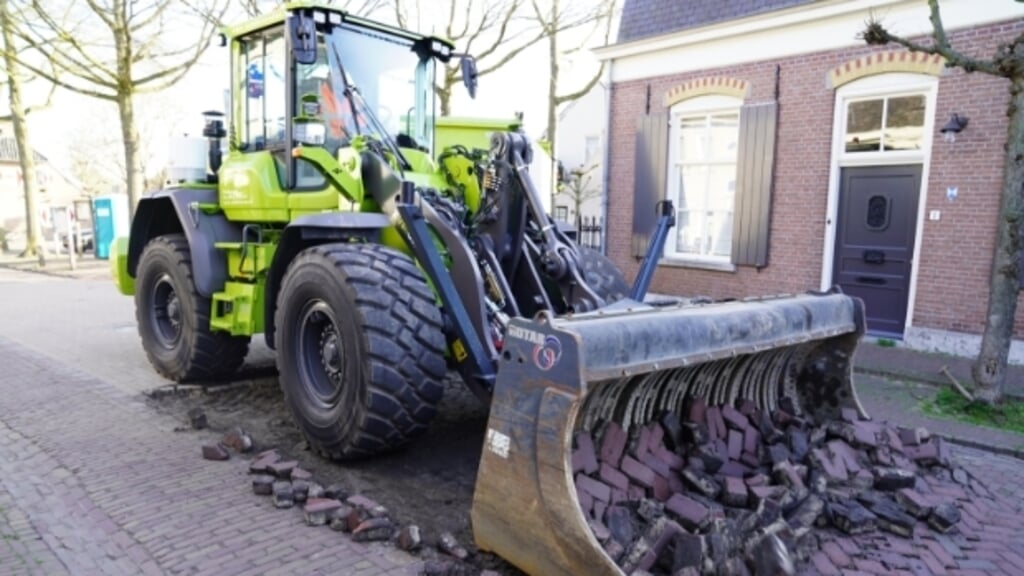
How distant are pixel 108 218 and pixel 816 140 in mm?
19276

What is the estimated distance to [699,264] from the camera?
33.0 feet

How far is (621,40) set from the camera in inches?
421

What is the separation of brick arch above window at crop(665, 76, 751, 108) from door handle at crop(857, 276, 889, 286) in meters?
2.87

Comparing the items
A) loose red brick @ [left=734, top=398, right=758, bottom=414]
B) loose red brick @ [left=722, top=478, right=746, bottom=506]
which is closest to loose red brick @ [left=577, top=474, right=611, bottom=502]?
loose red brick @ [left=722, top=478, right=746, bottom=506]

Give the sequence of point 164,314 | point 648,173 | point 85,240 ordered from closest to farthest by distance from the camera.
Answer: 1. point 164,314
2. point 648,173
3. point 85,240

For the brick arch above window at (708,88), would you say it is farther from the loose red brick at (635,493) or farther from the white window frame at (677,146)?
the loose red brick at (635,493)

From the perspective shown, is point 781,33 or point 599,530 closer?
point 599,530

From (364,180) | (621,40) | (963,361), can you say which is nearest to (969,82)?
(963,361)

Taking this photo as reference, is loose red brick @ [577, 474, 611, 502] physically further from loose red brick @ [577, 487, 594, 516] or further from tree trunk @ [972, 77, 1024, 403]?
tree trunk @ [972, 77, 1024, 403]

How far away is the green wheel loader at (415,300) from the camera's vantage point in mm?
2816

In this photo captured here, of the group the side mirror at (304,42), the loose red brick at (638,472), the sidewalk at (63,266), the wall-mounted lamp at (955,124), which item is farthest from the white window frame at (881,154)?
the sidewalk at (63,266)

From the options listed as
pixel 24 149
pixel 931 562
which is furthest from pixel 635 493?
pixel 24 149

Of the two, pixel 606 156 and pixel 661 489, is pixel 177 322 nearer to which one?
pixel 661 489

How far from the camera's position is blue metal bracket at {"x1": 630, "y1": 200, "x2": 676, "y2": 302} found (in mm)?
4848
